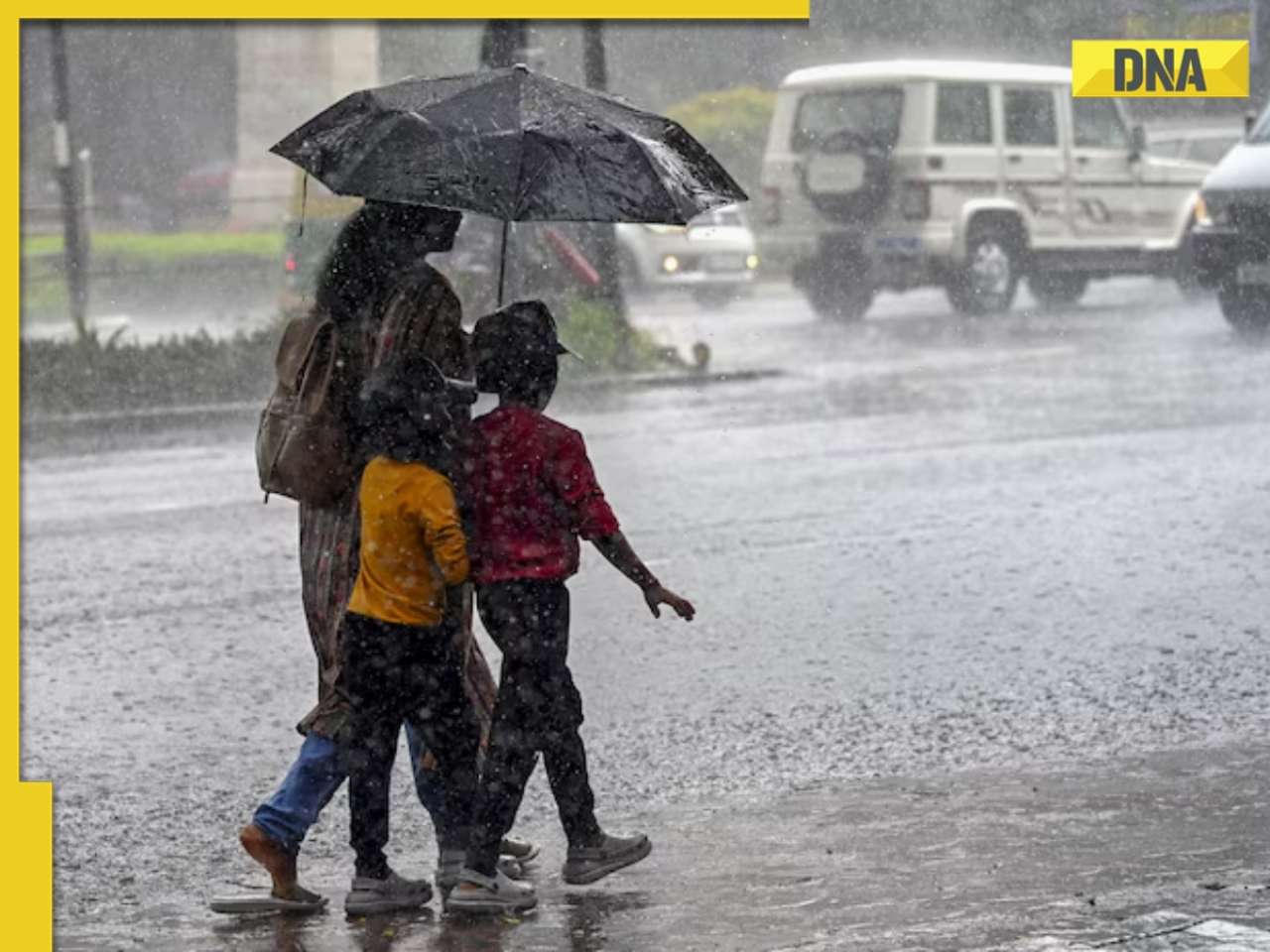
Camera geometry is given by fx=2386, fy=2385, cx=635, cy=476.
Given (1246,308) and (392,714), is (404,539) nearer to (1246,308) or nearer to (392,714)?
(392,714)

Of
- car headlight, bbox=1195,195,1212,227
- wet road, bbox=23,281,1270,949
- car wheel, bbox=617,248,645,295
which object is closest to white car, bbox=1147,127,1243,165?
car wheel, bbox=617,248,645,295

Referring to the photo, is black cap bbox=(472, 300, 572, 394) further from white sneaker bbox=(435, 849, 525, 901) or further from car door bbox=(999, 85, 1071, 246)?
car door bbox=(999, 85, 1071, 246)

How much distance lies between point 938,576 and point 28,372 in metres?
9.23

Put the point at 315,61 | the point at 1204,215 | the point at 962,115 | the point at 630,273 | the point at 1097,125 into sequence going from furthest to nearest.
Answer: the point at 315,61, the point at 630,273, the point at 1097,125, the point at 962,115, the point at 1204,215

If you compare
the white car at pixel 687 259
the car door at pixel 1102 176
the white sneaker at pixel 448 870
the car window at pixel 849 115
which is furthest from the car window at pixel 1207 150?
the white sneaker at pixel 448 870

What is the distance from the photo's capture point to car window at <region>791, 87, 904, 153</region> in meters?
22.3

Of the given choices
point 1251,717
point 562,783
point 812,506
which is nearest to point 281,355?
point 562,783

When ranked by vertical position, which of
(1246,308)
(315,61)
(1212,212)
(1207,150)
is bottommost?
(1246,308)

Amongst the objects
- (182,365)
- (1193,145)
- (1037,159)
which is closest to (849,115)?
(1037,159)

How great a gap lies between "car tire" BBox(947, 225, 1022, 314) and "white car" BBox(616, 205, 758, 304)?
124 inches

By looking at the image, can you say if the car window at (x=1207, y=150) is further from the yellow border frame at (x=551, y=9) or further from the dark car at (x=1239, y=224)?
the yellow border frame at (x=551, y=9)

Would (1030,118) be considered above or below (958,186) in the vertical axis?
above

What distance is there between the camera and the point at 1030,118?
22625 millimetres

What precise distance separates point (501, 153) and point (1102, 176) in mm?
18338
